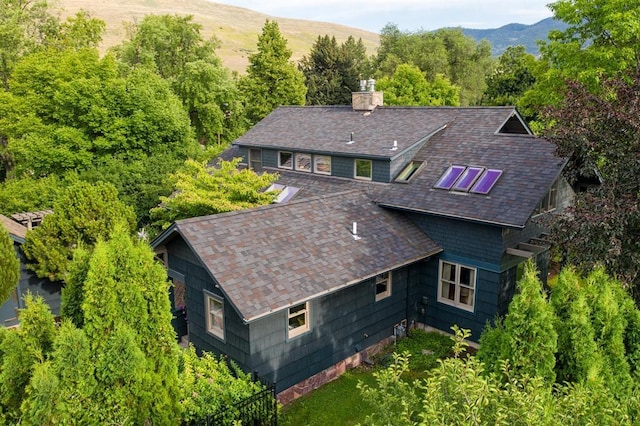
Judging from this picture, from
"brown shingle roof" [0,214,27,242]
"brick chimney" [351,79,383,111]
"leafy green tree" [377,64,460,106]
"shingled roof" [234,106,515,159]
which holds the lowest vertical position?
"brown shingle roof" [0,214,27,242]

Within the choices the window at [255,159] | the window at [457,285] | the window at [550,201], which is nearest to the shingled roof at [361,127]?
the window at [255,159]

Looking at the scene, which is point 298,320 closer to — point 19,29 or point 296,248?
point 296,248

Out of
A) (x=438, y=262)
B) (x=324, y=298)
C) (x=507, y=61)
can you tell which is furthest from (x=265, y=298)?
(x=507, y=61)

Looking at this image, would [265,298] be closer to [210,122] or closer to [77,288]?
[77,288]

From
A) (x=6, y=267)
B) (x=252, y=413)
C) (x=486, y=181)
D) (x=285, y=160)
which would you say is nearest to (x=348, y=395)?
(x=252, y=413)

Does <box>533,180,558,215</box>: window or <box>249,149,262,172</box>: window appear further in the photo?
<box>249,149,262,172</box>: window

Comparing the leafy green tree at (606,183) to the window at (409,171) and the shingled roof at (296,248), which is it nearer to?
the shingled roof at (296,248)

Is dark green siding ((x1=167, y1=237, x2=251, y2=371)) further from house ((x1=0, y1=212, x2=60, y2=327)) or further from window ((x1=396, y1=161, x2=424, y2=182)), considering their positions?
window ((x1=396, y1=161, x2=424, y2=182))

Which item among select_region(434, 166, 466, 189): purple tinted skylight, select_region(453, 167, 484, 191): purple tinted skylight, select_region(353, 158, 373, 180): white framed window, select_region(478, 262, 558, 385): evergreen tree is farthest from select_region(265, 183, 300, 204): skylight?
select_region(478, 262, 558, 385): evergreen tree
